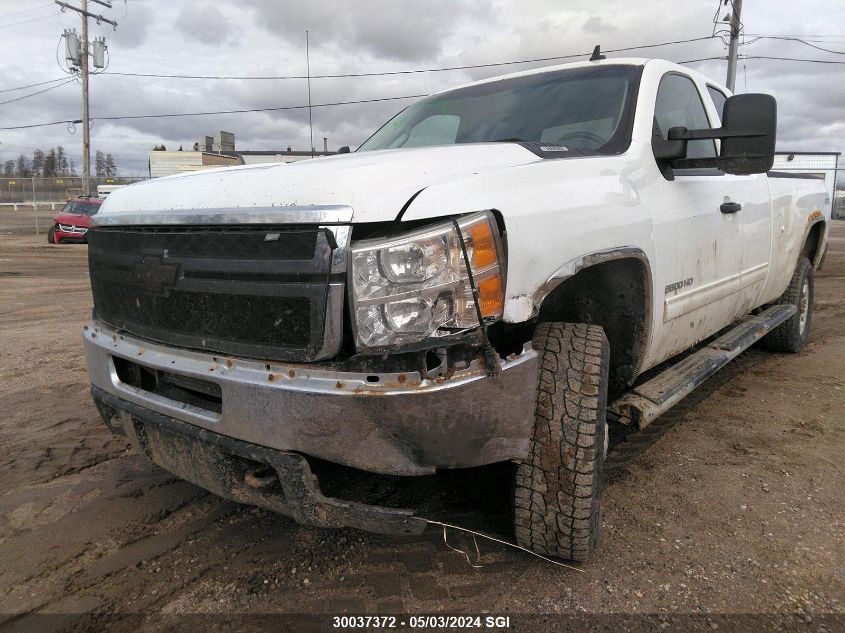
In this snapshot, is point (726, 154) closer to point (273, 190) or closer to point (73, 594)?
point (273, 190)

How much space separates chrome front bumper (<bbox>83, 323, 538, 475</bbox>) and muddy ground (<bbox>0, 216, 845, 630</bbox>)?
557 mm

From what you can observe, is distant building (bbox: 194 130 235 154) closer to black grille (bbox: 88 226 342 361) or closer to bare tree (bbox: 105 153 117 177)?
bare tree (bbox: 105 153 117 177)

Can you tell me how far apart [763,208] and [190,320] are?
11.3 ft

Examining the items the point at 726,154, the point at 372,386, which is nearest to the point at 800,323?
the point at 726,154

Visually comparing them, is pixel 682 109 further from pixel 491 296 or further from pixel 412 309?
pixel 412 309

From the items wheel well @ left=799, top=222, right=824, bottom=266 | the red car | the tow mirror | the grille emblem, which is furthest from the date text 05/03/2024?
the red car

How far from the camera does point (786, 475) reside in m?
2.98

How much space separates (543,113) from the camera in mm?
3010

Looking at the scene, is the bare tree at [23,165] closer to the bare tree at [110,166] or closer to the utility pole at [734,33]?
the bare tree at [110,166]

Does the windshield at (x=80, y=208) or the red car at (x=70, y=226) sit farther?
the windshield at (x=80, y=208)

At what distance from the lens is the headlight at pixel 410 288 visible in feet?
5.57

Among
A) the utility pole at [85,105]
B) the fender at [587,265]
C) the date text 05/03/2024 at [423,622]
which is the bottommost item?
the date text 05/03/2024 at [423,622]

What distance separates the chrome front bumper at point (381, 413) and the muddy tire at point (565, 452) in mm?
151

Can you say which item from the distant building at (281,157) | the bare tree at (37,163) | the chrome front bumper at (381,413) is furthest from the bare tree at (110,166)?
the chrome front bumper at (381,413)
